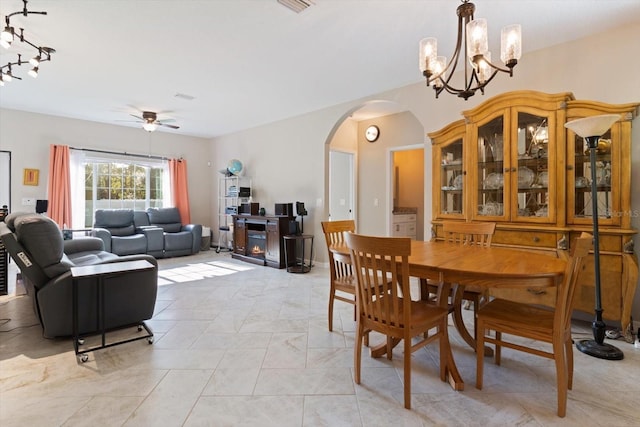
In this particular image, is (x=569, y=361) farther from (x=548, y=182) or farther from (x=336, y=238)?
(x=336, y=238)

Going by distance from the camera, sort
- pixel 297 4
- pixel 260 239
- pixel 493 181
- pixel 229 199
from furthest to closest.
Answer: pixel 229 199, pixel 260 239, pixel 493 181, pixel 297 4

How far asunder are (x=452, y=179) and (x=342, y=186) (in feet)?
9.27

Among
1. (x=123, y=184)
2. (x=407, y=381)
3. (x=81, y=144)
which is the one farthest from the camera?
(x=123, y=184)

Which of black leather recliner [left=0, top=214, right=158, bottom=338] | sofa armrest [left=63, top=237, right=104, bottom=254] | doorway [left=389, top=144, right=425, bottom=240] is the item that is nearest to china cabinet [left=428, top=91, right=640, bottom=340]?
doorway [left=389, top=144, right=425, bottom=240]

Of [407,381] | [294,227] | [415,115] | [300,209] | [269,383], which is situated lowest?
[269,383]

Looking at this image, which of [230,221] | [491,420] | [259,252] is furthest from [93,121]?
[491,420]

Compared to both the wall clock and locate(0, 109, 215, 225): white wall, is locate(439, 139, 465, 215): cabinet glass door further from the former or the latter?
locate(0, 109, 215, 225): white wall

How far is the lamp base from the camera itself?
87.0 inches

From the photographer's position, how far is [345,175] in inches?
236

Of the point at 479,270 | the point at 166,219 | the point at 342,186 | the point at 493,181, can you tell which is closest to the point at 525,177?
the point at 493,181

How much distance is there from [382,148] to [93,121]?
5405mm

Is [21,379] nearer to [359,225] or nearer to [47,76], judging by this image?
[47,76]

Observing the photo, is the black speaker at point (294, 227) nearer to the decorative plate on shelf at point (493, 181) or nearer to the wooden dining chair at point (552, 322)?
the decorative plate on shelf at point (493, 181)

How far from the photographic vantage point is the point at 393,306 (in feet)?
5.77
